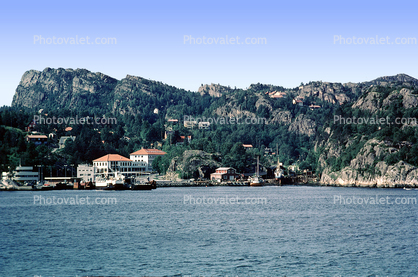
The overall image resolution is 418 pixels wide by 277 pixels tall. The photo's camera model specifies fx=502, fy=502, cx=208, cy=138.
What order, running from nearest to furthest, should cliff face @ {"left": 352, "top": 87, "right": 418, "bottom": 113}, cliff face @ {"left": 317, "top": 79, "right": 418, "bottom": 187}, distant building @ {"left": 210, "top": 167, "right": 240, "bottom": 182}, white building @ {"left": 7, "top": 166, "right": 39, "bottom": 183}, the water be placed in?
the water, cliff face @ {"left": 317, "top": 79, "right": 418, "bottom": 187}, white building @ {"left": 7, "top": 166, "right": 39, "bottom": 183}, cliff face @ {"left": 352, "top": 87, "right": 418, "bottom": 113}, distant building @ {"left": 210, "top": 167, "right": 240, "bottom": 182}

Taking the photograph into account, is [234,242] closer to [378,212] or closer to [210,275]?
[210,275]

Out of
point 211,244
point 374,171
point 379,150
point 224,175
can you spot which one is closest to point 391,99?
point 379,150

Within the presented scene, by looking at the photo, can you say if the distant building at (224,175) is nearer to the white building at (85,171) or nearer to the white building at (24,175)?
the white building at (85,171)

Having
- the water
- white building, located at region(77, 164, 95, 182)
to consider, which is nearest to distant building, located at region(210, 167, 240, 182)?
white building, located at region(77, 164, 95, 182)

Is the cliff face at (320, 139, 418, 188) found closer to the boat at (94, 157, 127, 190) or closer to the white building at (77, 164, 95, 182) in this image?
the boat at (94, 157, 127, 190)

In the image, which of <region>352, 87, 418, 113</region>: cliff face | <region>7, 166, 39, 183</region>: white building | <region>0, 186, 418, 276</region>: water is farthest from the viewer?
<region>352, 87, 418, 113</region>: cliff face

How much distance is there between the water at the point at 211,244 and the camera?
1303 inches

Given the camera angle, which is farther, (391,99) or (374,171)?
(391,99)

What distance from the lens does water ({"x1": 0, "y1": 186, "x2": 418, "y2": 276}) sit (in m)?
33.1

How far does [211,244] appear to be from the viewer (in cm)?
4197

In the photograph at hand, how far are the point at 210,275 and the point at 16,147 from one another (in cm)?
16006

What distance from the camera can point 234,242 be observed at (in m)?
42.9

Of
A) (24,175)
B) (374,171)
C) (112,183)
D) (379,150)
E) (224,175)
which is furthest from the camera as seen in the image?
(224,175)

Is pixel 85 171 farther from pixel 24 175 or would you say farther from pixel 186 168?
pixel 186 168
